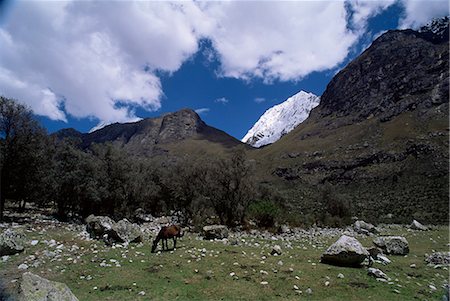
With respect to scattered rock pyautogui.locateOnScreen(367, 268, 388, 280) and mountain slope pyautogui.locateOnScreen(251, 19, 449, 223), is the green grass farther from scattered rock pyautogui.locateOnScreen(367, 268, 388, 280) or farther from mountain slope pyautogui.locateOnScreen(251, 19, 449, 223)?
mountain slope pyautogui.locateOnScreen(251, 19, 449, 223)

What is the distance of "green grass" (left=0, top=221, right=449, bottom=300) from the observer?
1258 centimetres

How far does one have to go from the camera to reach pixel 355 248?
667 inches

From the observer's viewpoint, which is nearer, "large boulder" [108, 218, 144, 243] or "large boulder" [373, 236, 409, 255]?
"large boulder" [373, 236, 409, 255]

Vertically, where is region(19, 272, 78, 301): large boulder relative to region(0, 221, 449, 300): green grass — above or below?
above

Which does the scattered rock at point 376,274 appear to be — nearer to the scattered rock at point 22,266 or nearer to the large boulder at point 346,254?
the large boulder at point 346,254

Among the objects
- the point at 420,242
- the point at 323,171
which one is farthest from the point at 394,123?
the point at 420,242

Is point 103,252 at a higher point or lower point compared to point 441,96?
lower

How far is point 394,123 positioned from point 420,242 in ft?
576

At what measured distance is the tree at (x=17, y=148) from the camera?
29.2m

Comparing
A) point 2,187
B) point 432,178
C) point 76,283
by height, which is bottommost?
point 76,283

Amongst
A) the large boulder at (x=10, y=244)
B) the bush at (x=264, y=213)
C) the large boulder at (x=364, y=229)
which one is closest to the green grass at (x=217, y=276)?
the large boulder at (x=10, y=244)

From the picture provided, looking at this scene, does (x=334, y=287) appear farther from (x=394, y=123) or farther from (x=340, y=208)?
(x=394, y=123)

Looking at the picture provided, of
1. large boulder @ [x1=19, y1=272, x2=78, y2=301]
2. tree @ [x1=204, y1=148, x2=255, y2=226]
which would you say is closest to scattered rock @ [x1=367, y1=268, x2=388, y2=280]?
Answer: large boulder @ [x1=19, y1=272, x2=78, y2=301]

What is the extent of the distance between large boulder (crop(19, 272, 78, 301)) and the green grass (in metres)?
2.80
